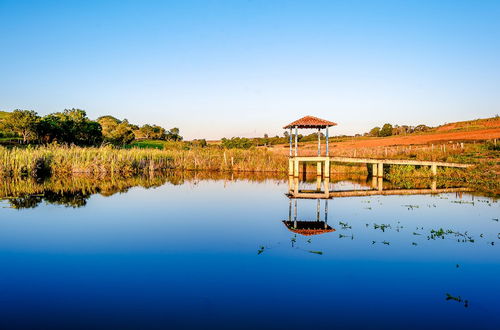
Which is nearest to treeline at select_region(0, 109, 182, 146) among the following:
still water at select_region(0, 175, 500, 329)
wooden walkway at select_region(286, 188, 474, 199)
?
wooden walkway at select_region(286, 188, 474, 199)

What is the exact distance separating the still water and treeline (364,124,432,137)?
256ft

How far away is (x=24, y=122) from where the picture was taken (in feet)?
147

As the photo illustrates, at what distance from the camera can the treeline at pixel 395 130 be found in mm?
88750

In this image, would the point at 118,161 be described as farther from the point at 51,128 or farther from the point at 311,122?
the point at 51,128

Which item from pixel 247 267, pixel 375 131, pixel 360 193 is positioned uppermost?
pixel 375 131

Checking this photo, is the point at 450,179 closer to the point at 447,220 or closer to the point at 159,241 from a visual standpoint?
the point at 447,220

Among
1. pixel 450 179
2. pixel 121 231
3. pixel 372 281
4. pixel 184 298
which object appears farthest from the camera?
pixel 450 179

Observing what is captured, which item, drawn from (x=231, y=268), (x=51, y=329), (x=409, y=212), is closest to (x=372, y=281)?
(x=231, y=268)

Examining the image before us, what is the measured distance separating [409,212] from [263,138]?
7345cm

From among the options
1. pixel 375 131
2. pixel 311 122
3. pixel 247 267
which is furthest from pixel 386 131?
pixel 247 267

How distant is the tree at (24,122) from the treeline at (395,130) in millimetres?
72441

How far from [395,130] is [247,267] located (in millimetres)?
93195

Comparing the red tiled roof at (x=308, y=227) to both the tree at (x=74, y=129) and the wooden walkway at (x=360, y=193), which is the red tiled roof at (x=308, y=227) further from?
the tree at (x=74, y=129)

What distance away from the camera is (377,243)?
958 centimetres
